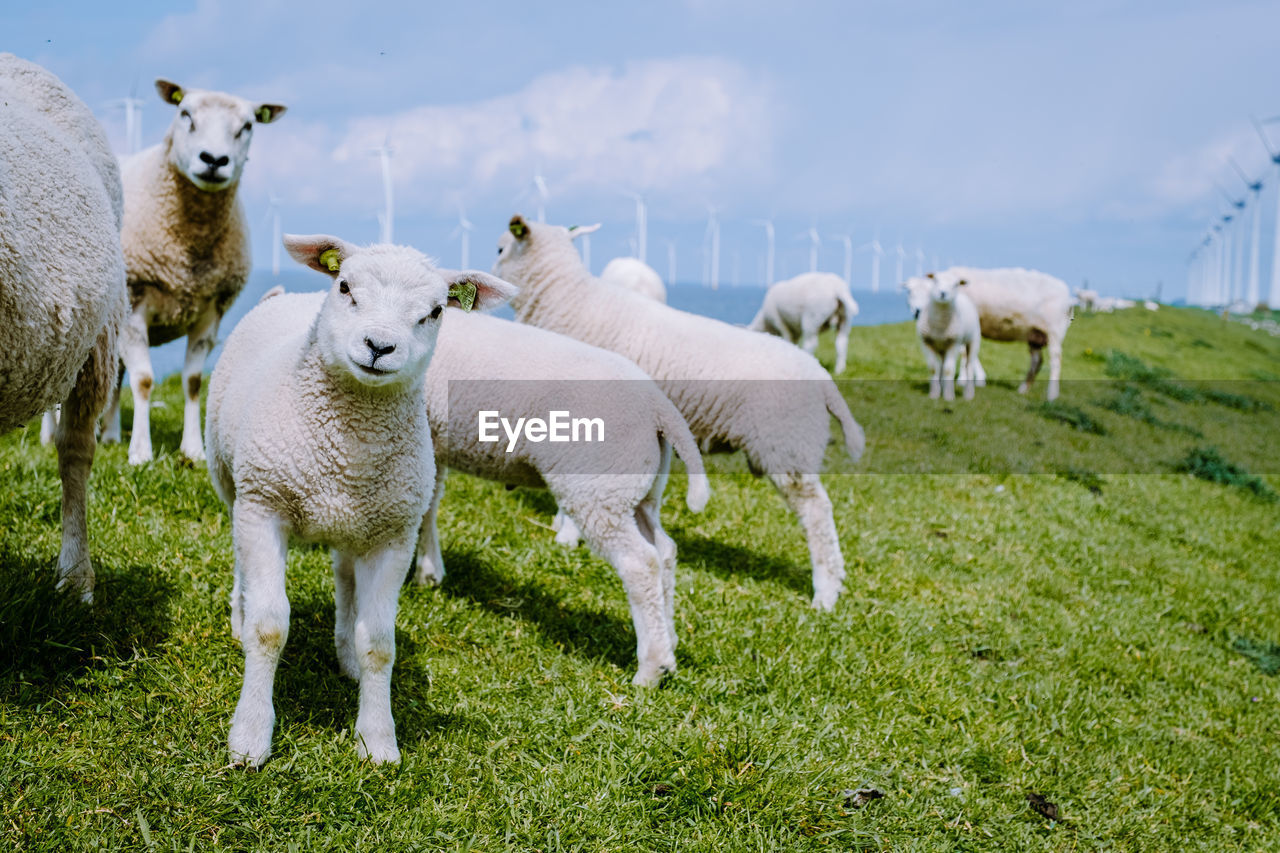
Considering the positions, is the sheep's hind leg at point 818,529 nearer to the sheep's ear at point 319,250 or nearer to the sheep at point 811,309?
the sheep's ear at point 319,250

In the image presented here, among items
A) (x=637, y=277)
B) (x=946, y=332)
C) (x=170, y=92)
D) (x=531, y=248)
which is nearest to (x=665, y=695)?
(x=531, y=248)

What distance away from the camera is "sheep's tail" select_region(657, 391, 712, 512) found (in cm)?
402

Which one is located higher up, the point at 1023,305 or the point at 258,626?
the point at 1023,305

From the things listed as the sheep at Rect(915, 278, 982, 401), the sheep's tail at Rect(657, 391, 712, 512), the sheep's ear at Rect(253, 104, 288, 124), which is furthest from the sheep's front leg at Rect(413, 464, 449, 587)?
the sheep at Rect(915, 278, 982, 401)

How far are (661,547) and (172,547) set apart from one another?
218 cm

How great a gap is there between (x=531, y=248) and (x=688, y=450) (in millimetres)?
2364

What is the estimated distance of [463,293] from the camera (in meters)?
2.95

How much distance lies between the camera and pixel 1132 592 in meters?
6.64

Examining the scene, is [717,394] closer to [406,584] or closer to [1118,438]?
[406,584]

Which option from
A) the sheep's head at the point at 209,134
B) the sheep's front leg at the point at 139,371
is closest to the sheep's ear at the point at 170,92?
the sheep's head at the point at 209,134

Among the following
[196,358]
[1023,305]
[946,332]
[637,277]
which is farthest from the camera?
[1023,305]

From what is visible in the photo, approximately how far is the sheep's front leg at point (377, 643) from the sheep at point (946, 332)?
11.6 metres

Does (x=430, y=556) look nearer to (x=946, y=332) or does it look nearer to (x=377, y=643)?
(x=377, y=643)

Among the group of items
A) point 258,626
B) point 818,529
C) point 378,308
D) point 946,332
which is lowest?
point 818,529
